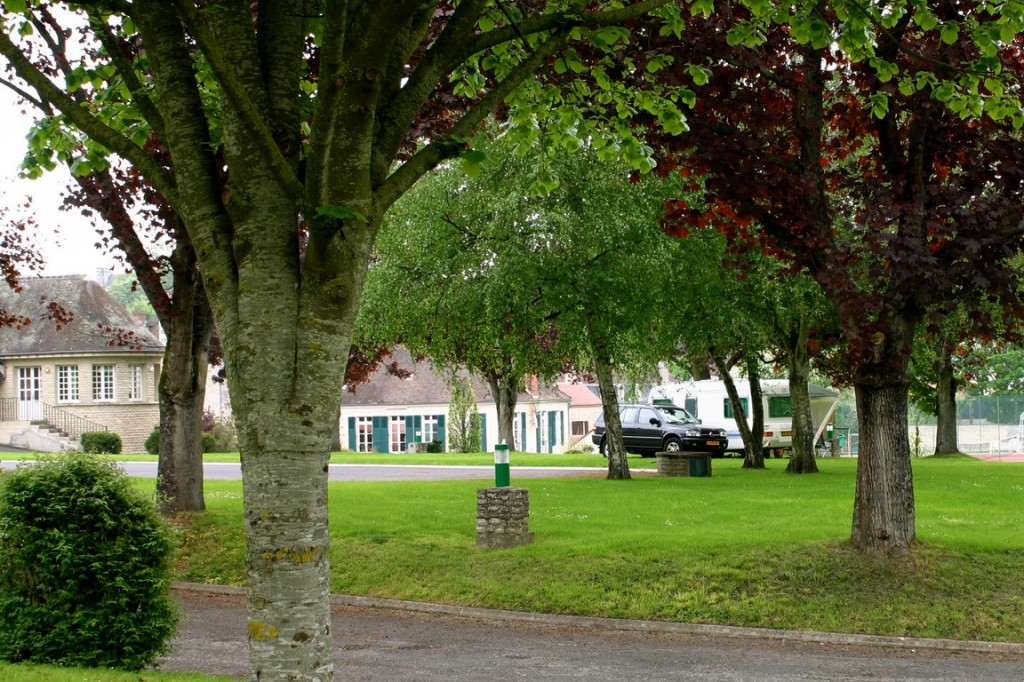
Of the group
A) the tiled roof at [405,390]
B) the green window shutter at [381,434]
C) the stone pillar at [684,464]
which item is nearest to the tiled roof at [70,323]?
the tiled roof at [405,390]

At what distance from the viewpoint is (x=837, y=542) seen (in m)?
13.2

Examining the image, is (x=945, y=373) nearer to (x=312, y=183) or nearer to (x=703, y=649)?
(x=703, y=649)

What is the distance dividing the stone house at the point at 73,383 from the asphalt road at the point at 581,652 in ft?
127

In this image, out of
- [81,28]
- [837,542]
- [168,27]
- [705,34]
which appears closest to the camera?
Answer: [168,27]

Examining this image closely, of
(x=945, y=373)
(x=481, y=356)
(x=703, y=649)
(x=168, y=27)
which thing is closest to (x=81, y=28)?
(x=168, y=27)

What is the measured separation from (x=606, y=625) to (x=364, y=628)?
2.62 meters

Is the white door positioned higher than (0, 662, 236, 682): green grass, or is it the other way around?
the white door

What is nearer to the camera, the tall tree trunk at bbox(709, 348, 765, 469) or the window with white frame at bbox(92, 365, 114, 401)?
the tall tree trunk at bbox(709, 348, 765, 469)

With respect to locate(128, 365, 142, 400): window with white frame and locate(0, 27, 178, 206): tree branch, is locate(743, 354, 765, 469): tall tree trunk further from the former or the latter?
locate(128, 365, 142, 400): window with white frame

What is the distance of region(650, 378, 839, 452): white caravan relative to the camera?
38.3 metres

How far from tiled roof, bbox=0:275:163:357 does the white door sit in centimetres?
98

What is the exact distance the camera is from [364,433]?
6006 centimetres

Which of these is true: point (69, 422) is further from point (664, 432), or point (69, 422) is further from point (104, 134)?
point (104, 134)

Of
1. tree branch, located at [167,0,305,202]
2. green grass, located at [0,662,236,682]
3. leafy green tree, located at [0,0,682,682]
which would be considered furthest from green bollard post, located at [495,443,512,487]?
tree branch, located at [167,0,305,202]
